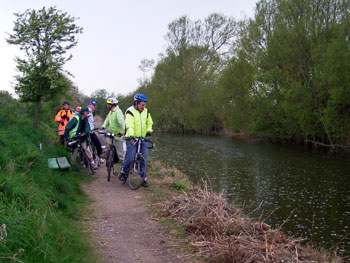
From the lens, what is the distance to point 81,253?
451cm

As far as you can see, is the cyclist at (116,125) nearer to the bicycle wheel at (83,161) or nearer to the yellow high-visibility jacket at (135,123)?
the bicycle wheel at (83,161)

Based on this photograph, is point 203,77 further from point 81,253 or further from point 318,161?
point 81,253

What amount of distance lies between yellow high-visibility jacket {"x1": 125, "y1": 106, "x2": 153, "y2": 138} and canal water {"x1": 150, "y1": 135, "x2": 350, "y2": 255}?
5.98 feet

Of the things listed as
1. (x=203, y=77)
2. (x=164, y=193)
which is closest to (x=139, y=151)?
(x=164, y=193)

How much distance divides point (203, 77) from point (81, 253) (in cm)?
4642

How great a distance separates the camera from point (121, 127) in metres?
10.1

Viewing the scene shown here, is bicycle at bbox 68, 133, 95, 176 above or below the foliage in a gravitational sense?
below

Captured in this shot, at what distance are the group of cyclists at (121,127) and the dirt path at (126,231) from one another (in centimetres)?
100

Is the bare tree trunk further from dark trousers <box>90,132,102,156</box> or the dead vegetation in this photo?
the dead vegetation

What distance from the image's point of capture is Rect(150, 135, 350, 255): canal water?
895 centimetres

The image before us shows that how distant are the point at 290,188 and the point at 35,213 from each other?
10.6 metres

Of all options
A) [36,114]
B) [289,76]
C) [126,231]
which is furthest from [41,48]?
[289,76]

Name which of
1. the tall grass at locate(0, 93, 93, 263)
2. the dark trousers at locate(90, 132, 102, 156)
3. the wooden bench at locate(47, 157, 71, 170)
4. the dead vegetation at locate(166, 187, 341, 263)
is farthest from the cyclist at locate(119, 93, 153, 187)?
the dark trousers at locate(90, 132, 102, 156)

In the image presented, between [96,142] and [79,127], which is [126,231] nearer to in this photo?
[79,127]
